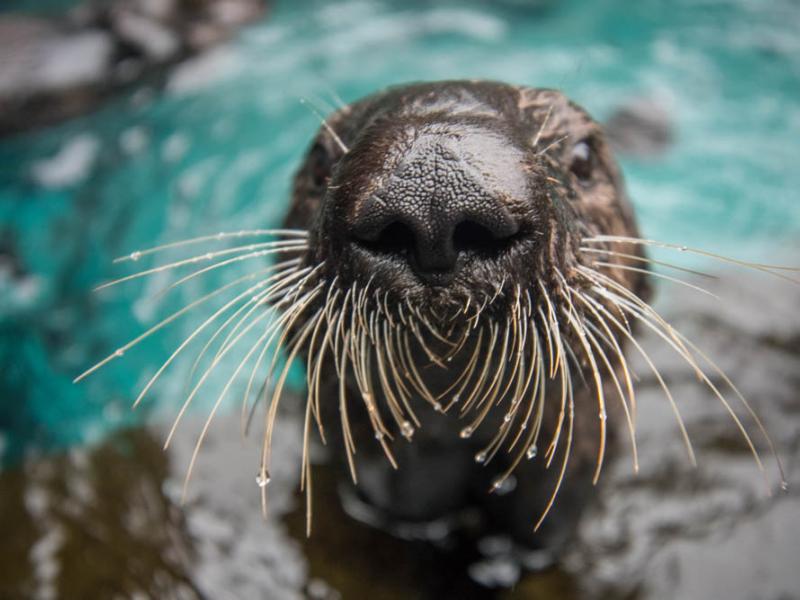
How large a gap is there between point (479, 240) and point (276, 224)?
3327mm

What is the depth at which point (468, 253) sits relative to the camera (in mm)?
2086

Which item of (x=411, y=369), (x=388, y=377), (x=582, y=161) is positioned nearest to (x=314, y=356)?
(x=388, y=377)

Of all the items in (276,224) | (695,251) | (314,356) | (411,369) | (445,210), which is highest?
(695,251)

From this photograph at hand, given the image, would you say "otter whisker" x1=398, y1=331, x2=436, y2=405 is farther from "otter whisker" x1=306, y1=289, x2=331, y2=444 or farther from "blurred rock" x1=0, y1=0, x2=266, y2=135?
"blurred rock" x1=0, y1=0, x2=266, y2=135

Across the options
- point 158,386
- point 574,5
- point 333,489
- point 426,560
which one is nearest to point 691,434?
point 426,560

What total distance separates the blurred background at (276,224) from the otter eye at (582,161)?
119 cm

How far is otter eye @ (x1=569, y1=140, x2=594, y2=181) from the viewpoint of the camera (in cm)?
300

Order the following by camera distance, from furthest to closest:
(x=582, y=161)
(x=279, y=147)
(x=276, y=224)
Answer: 1. (x=279, y=147)
2. (x=276, y=224)
3. (x=582, y=161)

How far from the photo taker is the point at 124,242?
6.45 m

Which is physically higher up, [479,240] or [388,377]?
[479,240]

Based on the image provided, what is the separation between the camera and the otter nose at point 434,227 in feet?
6.53

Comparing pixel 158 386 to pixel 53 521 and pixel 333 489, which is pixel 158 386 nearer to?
pixel 53 521

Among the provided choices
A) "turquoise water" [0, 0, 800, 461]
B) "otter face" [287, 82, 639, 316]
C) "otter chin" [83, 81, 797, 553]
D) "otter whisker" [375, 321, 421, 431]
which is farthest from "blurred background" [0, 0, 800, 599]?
"otter whisker" [375, 321, 421, 431]

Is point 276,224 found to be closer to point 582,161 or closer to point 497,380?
point 582,161
